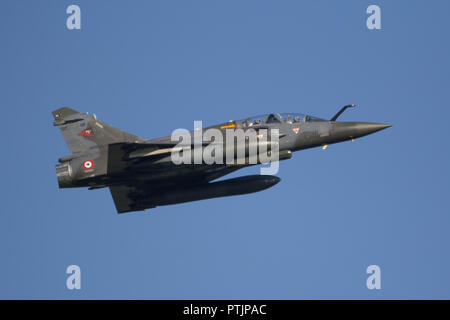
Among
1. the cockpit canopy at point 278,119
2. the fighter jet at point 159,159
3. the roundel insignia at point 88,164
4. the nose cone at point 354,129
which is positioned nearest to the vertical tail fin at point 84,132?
the fighter jet at point 159,159

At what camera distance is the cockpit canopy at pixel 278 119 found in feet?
88.4

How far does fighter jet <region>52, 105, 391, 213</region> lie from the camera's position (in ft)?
82.8

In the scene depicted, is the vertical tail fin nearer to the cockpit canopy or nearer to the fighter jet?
the fighter jet

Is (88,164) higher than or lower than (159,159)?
lower

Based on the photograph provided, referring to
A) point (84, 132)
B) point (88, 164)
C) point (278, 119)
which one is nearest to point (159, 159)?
point (88, 164)

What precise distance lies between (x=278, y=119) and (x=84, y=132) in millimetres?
8056

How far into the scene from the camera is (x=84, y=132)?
2639 centimetres

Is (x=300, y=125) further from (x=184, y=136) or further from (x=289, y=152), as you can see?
(x=184, y=136)

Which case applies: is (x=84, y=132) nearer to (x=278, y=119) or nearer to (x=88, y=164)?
(x=88, y=164)

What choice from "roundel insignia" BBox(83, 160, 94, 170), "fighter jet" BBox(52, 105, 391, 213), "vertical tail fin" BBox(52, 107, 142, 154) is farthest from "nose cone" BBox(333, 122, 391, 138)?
"roundel insignia" BBox(83, 160, 94, 170)

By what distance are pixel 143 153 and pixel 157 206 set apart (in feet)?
12.7

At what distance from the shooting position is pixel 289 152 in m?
26.1

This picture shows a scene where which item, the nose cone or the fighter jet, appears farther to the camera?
the nose cone

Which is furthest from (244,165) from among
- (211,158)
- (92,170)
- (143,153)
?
(92,170)
